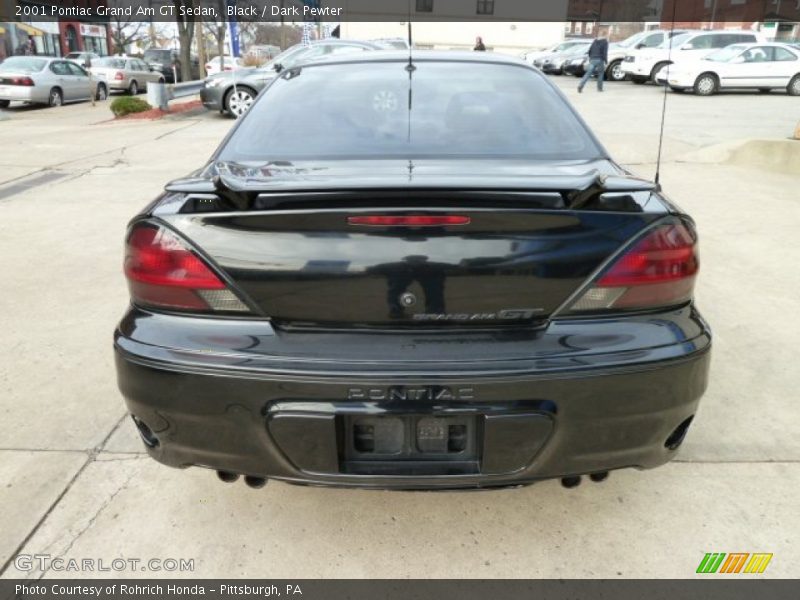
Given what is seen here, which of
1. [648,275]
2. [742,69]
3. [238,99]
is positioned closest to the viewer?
[648,275]

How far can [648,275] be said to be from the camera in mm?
1932

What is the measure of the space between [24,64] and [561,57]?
21.8 meters

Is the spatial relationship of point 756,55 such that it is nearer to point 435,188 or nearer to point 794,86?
point 794,86

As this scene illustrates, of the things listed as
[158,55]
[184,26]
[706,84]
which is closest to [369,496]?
[706,84]

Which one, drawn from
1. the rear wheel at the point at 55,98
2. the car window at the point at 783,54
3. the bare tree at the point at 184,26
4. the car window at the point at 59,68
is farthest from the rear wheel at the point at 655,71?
the rear wheel at the point at 55,98

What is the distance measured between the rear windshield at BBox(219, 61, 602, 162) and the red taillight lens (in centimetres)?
60

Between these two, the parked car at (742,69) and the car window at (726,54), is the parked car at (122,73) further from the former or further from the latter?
the car window at (726,54)

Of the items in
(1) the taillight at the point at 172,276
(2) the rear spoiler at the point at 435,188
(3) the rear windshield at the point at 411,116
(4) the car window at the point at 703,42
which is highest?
(4) the car window at the point at 703,42

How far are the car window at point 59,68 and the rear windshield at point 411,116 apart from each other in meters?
19.4

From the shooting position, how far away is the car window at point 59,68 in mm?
18969

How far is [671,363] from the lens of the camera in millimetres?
1904

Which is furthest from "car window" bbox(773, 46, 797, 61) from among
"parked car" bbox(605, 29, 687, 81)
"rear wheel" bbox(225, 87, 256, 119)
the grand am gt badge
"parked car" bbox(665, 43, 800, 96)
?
the grand am gt badge
